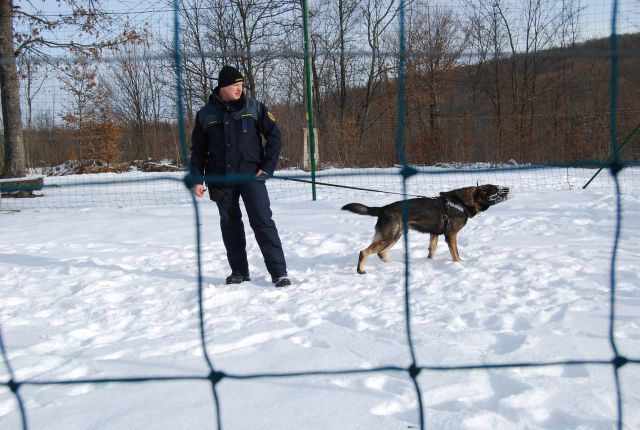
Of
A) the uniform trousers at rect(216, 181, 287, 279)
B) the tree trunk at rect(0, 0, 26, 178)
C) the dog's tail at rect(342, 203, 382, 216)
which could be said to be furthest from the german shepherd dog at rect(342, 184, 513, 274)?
the tree trunk at rect(0, 0, 26, 178)

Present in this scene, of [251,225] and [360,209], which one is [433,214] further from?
[251,225]

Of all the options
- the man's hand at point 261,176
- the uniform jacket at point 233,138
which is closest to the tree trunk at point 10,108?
the uniform jacket at point 233,138

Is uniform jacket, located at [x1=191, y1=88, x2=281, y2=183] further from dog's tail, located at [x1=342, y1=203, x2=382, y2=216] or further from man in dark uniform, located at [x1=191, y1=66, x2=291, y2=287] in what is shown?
dog's tail, located at [x1=342, y1=203, x2=382, y2=216]

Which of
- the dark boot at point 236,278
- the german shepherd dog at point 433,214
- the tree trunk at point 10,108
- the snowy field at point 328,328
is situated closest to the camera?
the snowy field at point 328,328

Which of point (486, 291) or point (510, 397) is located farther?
point (486, 291)

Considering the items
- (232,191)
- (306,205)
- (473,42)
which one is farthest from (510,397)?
(306,205)

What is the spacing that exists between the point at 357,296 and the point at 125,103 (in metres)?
4.90

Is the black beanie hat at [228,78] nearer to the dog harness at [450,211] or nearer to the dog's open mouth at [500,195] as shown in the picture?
the dog harness at [450,211]

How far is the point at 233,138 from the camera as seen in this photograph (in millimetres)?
3607

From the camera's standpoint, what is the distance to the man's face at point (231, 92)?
11.4 ft

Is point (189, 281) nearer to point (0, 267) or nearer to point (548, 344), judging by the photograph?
point (0, 267)

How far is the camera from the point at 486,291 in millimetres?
Result: 3455

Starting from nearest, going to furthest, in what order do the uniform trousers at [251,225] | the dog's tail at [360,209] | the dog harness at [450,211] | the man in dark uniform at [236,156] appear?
the man in dark uniform at [236,156] → the uniform trousers at [251,225] → the dog's tail at [360,209] → the dog harness at [450,211]

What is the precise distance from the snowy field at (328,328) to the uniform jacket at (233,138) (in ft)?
3.06
